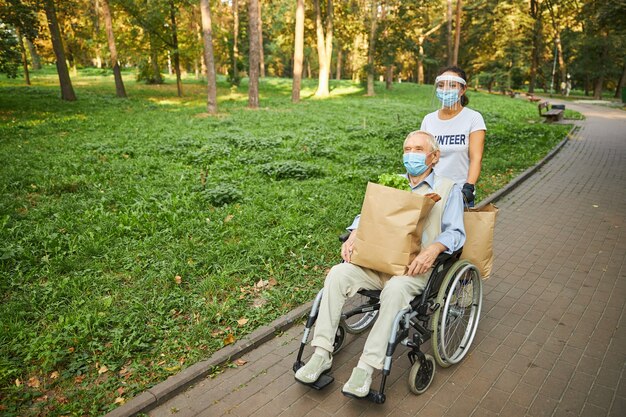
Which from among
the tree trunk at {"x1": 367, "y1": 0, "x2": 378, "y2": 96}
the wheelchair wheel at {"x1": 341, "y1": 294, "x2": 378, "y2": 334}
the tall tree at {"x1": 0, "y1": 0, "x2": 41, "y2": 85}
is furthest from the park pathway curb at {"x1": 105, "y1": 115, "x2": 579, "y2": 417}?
the tree trunk at {"x1": 367, "y1": 0, "x2": 378, "y2": 96}

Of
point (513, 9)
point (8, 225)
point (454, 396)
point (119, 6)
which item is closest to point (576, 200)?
point (454, 396)

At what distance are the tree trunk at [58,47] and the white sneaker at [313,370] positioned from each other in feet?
67.3

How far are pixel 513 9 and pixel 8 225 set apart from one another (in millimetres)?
44047

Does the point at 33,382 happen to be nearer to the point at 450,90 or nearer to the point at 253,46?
the point at 450,90

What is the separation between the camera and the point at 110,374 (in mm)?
3545

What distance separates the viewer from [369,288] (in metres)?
3.40

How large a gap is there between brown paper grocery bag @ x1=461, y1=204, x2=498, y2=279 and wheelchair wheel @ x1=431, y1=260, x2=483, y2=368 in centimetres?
11

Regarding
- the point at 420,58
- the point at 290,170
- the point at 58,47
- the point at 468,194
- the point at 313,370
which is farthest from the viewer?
the point at 420,58

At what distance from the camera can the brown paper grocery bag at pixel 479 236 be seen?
11.7 feet

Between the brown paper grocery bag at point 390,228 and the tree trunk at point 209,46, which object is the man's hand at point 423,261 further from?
the tree trunk at point 209,46

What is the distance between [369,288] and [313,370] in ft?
2.52

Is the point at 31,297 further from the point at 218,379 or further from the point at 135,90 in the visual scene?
the point at 135,90

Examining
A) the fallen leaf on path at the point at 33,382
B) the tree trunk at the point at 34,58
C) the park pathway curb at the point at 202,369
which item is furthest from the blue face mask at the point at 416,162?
the tree trunk at the point at 34,58

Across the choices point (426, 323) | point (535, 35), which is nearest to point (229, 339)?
point (426, 323)
